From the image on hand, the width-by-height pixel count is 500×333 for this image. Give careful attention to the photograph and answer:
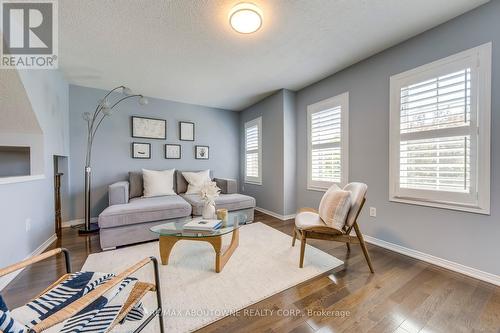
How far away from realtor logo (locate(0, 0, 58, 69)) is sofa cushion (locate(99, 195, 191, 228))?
161 cm

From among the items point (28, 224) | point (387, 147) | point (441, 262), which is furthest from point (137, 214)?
point (441, 262)

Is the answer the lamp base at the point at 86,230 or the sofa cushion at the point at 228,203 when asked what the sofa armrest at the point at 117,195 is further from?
the sofa cushion at the point at 228,203

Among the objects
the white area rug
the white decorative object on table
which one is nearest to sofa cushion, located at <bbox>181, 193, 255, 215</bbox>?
the white area rug

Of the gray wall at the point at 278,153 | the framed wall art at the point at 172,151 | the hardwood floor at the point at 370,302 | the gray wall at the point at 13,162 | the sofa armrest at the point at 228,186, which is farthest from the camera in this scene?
the framed wall art at the point at 172,151

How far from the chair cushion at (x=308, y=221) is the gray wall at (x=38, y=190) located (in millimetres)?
2512

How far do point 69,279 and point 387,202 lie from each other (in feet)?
9.48

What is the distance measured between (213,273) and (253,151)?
2934 millimetres

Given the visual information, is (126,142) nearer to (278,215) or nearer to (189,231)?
(189,231)

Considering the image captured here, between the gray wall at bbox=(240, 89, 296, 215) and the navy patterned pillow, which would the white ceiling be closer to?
the gray wall at bbox=(240, 89, 296, 215)

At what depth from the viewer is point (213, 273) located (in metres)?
1.78

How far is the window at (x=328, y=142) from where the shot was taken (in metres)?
2.82

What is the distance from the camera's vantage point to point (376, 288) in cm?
158

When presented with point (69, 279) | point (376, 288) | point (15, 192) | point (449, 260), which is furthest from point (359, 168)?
point (15, 192)

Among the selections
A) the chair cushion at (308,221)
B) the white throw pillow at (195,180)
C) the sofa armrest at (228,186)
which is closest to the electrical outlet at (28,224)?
the white throw pillow at (195,180)
